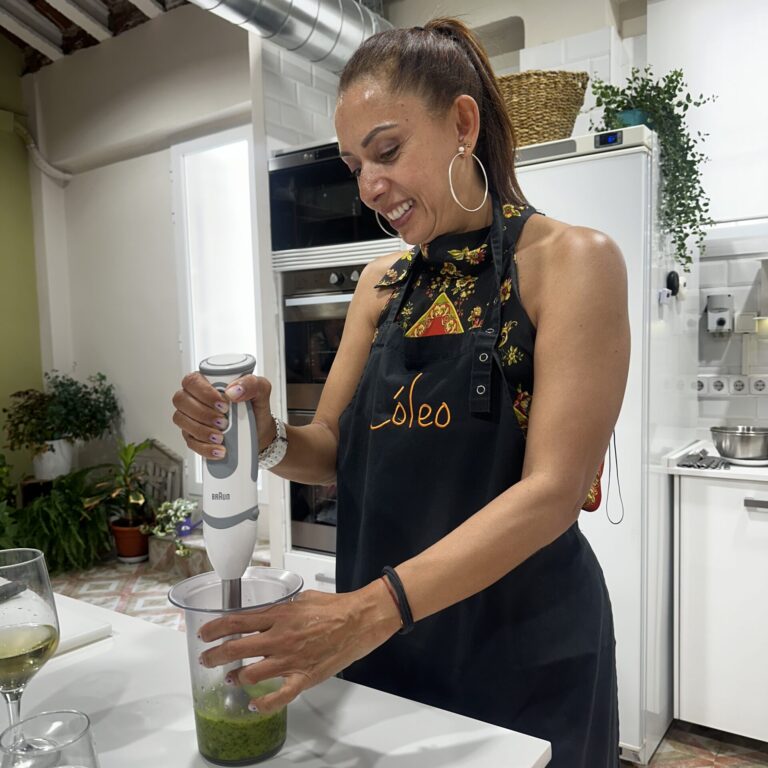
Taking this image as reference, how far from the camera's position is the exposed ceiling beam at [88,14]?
4.11 meters

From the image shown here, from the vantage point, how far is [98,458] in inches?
194

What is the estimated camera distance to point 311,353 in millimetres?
2809


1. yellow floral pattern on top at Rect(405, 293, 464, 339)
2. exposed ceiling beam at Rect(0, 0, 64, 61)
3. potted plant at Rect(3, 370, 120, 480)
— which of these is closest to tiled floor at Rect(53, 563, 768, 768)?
potted plant at Rect(3, 370, 120, 480)

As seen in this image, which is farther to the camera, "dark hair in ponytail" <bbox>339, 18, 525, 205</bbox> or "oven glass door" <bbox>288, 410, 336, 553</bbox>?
"oven glass door" <bbox>288, 410, 336, 553</bbox>

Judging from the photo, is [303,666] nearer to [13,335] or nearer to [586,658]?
[586,658]

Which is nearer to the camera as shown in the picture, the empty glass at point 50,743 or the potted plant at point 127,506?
the empty glass at point 50,743

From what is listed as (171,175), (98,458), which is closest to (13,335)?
(98,458)

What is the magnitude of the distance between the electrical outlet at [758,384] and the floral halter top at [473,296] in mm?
1865

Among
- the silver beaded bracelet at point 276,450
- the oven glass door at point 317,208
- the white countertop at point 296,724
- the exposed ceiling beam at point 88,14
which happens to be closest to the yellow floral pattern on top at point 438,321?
the silver beaded bracelet at point 276,450

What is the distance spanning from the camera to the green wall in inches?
188

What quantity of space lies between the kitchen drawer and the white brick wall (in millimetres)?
1603

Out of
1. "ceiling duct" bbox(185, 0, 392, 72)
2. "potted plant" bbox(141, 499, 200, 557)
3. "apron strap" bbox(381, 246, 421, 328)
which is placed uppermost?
"ceiling duct" bbox(185, 0, 392, 72)

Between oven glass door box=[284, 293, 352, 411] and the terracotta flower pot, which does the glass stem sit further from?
the terracotta flower pot

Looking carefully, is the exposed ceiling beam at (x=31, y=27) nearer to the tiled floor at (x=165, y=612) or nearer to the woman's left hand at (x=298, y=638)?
the tiled floor at (x=165, y=612)
